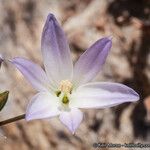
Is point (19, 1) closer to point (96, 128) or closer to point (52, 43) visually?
point (96, 128)

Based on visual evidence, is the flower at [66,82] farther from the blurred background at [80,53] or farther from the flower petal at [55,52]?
the blurred background at [80,53]

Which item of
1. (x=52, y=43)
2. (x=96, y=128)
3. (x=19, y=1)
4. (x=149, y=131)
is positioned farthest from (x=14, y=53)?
(x=52, y=43)

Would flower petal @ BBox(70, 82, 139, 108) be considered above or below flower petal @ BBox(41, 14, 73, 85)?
below

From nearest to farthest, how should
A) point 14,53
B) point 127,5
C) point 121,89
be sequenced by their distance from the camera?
point 121,89 → point 14,53 → point 127,5

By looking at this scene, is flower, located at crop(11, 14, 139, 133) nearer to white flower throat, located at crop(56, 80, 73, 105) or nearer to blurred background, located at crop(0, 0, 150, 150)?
white flower throat, located at crop(56, 80, 73, 105)

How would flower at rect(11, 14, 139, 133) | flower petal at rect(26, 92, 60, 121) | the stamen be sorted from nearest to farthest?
flower petal at rect(26, 92, 60, 121) → flower at rect(11, 14, 139, 133) → the stamen

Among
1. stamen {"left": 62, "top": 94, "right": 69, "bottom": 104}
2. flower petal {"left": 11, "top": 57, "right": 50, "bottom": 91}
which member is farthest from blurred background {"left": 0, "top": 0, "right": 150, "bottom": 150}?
flower petal {"left": 11, "top": 57, "right": 50, "bottom": 91}

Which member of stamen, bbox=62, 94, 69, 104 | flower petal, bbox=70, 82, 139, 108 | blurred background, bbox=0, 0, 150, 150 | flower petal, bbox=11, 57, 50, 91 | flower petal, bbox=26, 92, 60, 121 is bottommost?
blurred background, bbox=0, 0, 150, 150
